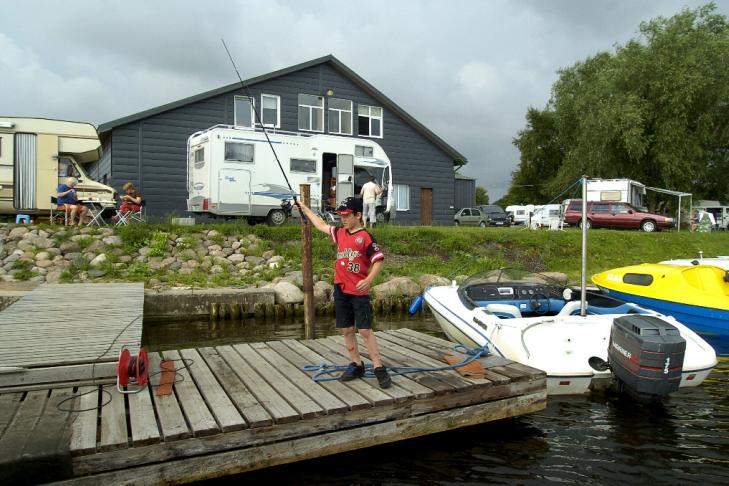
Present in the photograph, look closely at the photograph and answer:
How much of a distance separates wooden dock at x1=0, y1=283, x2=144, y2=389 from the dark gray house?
9.12m

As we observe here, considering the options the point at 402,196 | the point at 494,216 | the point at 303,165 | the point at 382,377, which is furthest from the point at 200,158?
the point at 494,216

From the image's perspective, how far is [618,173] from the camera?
33375 mm

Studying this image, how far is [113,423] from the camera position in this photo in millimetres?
4234

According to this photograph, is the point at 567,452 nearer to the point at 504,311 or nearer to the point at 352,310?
the point at 352,310

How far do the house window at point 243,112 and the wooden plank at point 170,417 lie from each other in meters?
17.3

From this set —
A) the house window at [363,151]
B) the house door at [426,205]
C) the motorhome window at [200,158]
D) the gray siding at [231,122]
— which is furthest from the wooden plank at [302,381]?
the house door at [426,205]

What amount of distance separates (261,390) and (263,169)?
1273 cm

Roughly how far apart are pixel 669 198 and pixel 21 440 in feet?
123

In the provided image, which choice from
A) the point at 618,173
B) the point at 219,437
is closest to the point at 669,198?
the point at 618,173

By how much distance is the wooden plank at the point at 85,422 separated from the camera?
3.83 metres

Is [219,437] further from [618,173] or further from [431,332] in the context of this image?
[618,173]

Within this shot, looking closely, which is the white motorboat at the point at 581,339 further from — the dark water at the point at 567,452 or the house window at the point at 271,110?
the house window at the point at 271,110

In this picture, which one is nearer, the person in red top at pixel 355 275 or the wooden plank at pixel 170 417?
the wooden plank at pixel 170 417

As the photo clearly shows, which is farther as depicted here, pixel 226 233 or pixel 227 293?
pixel 226 233
